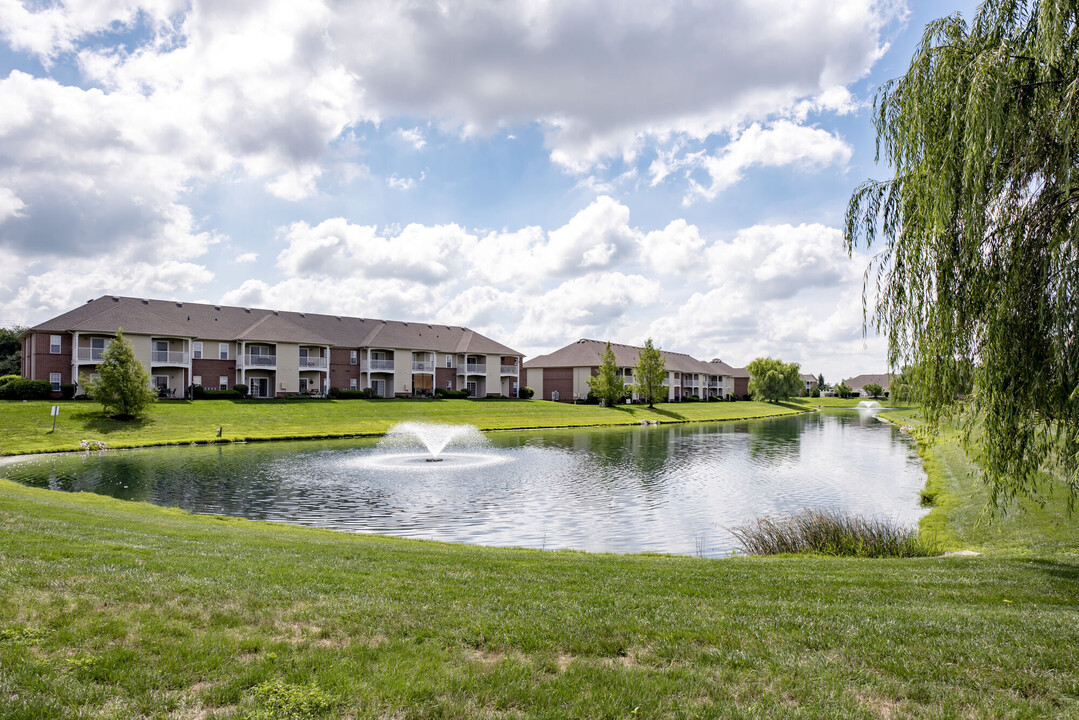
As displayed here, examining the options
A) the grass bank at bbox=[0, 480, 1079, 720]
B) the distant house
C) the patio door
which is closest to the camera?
the grass bank at bbox=[0, 480, 1079, 720]

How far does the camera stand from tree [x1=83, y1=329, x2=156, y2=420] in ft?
126

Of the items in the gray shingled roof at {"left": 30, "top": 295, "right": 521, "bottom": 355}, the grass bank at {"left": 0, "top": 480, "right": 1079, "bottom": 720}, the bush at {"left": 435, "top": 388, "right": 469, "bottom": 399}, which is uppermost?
the gray shingled roof at {"left": 30, "top": 295, "right": 521, "bottom": 355}

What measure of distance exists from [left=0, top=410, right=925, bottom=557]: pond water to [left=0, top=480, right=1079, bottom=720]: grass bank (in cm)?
656

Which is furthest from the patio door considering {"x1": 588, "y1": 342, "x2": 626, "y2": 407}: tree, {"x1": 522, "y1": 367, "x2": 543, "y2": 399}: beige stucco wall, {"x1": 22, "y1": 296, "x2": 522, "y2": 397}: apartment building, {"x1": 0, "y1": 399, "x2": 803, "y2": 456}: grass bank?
{"x1": 522, "y1": 367, "x2": 543, "y2": 399}: beige stucco wall

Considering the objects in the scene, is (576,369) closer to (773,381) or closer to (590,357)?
(590,357)

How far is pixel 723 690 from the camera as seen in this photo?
182 inches

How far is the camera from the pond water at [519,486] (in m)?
16.2

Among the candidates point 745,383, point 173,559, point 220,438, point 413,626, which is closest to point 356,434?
point 220,438

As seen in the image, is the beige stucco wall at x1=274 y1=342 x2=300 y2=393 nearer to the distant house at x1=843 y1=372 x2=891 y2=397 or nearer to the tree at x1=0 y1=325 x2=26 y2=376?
the tree at x1=0 y1=325 x2=26 y2=376

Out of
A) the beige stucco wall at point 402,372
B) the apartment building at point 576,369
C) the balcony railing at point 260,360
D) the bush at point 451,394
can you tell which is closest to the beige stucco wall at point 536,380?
the apartment building at point 576,369

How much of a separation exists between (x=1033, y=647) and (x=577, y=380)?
3042 inches

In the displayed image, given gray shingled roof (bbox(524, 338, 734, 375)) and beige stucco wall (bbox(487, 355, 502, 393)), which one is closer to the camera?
beige stucco wall (bbox(487, 355, 502, 393))

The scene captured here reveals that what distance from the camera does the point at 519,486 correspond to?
22.5 m

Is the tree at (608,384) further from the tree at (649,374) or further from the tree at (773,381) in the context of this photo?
the tree at (773,381)
